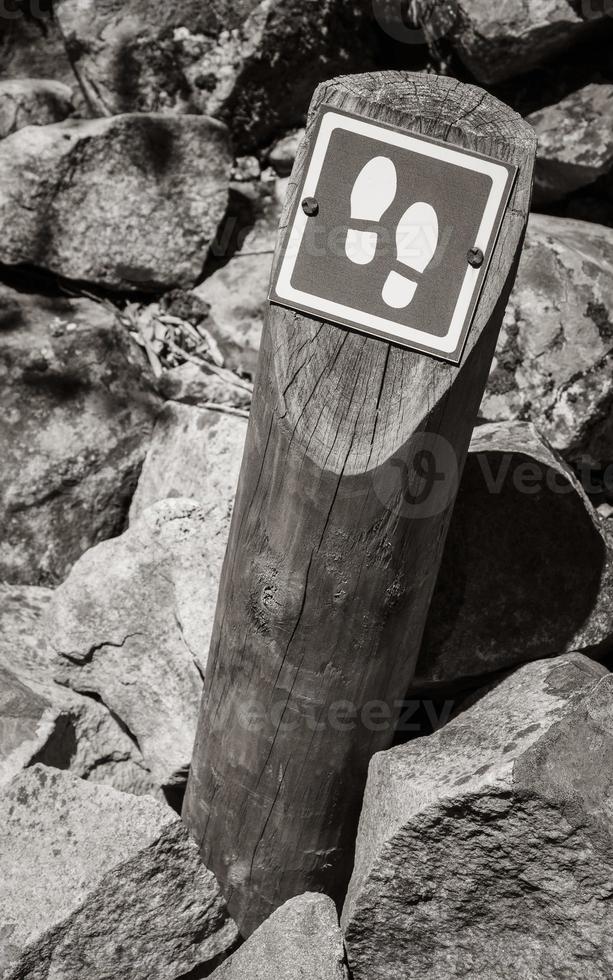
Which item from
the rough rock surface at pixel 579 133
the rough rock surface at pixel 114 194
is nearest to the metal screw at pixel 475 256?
the rough rock surface at pixel 579 133

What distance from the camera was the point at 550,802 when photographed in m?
1.79

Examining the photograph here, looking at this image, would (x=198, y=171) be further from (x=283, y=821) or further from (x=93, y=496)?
(x=283, y=821)

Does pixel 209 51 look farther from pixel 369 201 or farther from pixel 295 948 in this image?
pixel 295 948

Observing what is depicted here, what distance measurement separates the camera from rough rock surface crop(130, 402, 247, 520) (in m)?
2.84

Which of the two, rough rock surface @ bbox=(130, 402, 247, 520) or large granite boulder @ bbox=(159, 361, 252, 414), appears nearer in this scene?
rough rock surface @ bbox=(130, 402, 247, 520)

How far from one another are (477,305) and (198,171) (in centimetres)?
206

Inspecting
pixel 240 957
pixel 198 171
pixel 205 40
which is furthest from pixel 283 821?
pixel 205 40

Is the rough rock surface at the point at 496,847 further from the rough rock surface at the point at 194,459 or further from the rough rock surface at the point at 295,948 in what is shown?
the rough rock surface at the point at 194,459

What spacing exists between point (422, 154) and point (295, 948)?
1.71m

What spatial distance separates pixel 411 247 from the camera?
1596mm

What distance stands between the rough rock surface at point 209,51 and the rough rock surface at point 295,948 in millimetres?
2891

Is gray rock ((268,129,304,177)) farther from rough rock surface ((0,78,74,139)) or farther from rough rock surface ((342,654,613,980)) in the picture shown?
rough rock surface ((342,654,613,980))

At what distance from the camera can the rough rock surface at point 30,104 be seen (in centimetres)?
353

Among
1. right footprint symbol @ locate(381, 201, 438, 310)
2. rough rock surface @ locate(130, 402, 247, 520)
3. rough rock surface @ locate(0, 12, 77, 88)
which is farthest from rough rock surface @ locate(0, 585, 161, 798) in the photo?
rough rock surface @ locate(0, 12, 77, 88)
